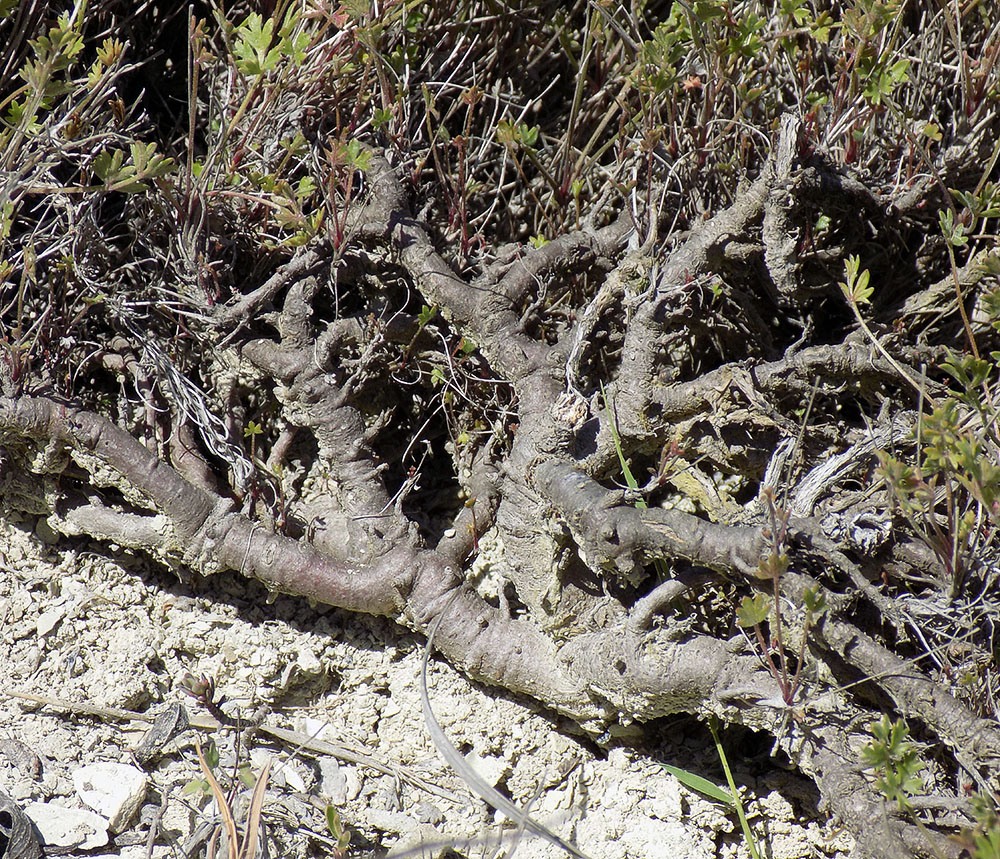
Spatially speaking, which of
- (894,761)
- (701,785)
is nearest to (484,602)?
(701,785)

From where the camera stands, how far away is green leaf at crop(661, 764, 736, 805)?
1925mm

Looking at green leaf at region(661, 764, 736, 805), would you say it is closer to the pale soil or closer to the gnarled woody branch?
the pale soil

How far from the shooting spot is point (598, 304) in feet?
6.82

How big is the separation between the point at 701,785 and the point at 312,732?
0.99 meters

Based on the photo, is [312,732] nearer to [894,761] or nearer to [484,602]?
[484,602]

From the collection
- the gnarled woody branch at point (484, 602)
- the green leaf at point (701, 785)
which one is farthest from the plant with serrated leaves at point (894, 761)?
the green leaf at point (701, 785)

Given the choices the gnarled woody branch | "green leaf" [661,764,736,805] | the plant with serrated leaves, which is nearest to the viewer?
the plant with serrated leaves

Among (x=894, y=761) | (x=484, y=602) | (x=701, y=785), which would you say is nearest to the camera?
(x=894, y=761)

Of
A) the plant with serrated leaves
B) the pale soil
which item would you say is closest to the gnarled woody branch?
the pale soil

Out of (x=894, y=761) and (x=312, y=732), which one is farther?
(x=312, y=732)

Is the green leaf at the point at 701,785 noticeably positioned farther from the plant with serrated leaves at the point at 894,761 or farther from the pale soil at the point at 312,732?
the plant with serrated leaves at the point at 894,761

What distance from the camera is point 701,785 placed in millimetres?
1938

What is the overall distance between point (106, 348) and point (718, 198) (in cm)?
175

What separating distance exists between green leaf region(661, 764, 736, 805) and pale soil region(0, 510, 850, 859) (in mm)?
26
